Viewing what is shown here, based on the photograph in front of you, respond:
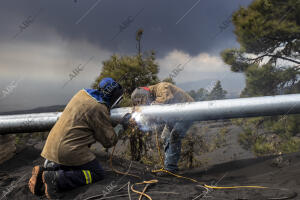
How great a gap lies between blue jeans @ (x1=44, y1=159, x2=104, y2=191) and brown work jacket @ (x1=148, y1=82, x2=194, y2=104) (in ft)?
5.66

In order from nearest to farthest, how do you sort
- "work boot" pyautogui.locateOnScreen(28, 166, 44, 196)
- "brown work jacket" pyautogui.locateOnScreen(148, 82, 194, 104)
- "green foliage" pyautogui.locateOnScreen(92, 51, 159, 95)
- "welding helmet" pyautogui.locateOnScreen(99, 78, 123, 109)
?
1. "work boot" pyautogui.locateOnScreen(28, 166, 44, 196)
2. "welding helmet" pyautogui.locateOnScreen(99, 78, 123, 109)
3. "brown work jacket" pyautogui.locateOnScreen(148, 82, 194, 104)
4. "green foliage" pyautogui.locateOnScreen(92, 51, 159, 95)

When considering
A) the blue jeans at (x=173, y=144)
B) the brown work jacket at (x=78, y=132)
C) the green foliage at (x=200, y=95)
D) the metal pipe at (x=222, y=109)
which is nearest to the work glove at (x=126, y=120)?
the metal pipe at (x=222, y=109)

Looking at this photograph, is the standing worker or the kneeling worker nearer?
the kneeling worker

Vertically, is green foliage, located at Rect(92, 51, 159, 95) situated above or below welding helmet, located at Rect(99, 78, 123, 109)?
above

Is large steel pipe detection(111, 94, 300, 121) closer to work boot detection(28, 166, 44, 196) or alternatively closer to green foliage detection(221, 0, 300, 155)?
work boot detection(28, 166, 44, 196)

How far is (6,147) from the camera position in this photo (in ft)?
15.4

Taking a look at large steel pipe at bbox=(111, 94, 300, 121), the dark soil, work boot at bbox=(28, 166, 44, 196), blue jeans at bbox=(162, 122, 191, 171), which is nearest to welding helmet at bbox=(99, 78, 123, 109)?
large steel pipe at bbox=(111, 94, 300, 121)

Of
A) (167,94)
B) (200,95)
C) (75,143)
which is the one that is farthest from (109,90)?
(200,95)

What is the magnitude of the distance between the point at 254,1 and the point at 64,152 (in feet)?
22.5

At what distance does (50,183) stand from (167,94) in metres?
2.47

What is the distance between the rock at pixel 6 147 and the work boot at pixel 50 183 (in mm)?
2316

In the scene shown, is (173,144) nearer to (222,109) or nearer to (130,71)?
(222,109)

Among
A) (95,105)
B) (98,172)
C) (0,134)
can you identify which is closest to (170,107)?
(95,105)

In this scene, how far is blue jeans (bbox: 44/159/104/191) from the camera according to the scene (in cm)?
300
